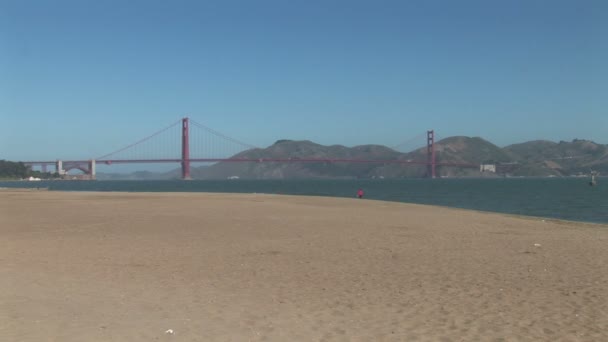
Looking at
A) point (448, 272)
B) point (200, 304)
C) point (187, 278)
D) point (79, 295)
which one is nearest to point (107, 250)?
point (187, 278)

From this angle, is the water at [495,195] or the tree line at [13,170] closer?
the water at [495,195]

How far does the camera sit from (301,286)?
288 inches

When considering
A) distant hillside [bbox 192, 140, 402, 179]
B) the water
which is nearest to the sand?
the water

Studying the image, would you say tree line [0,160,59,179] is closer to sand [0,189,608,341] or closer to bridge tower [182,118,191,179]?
bridge tower [182,118,191,179]

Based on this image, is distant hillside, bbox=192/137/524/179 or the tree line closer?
the tree line

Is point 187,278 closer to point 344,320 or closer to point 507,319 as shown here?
point 344,320

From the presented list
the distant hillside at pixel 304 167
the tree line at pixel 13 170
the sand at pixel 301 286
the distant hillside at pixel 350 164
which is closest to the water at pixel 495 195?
the sand at pixel 301 286

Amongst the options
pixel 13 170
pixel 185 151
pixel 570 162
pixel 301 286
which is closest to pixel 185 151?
pixel 185 151

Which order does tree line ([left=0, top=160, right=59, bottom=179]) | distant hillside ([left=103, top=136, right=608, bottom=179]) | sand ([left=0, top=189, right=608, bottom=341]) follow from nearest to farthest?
sand ([left=0, top=189, right=608, bottom=341]), tree line ([left=0, top=160, right=59, bottom=179]), distant hillside ([left=103, top=136, right=608, bottom=179])

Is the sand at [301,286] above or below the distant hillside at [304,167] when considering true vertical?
below

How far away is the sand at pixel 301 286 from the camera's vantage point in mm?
5250

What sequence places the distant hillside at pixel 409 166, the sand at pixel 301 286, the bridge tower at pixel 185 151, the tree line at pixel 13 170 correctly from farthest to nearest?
1. the distant hillside at pixel 409 166
2. the tree line at pixel 13 170
3. the bridge tower at pixel 185 151
4. the sand at pixel 301 286

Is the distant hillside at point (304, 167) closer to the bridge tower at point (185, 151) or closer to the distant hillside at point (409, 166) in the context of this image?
the distant hillside at point (409, 166)

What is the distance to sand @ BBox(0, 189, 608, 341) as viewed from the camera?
5.25 meters
